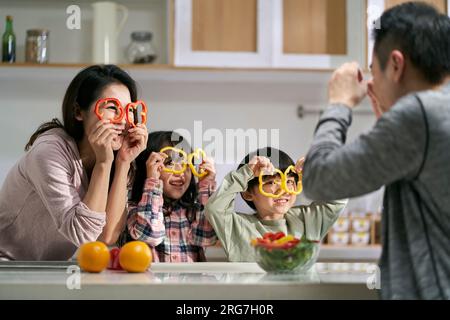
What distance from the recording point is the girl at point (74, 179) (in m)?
1.59

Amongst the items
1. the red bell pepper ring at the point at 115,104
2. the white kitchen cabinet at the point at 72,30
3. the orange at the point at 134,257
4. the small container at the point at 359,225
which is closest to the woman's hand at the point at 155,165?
the red bell pepper ring at the point at 115,104

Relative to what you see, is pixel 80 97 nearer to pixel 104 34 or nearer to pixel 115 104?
pixel 115 104

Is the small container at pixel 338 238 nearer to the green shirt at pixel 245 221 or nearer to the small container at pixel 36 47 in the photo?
the green shirt at pixel 245 221

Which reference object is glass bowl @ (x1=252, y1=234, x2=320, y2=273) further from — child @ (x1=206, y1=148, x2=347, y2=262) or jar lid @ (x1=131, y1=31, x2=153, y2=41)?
jar lid @ (x1=131, y1=31, x2=153, y2=41)

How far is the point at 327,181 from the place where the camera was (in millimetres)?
1076

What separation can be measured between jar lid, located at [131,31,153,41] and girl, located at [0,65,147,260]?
3.83 ft

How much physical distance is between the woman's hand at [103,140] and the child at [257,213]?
1.59 ft

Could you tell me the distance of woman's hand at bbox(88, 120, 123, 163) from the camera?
5.53 ft

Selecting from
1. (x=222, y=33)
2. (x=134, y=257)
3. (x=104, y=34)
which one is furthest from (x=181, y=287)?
(x=104, y=34)

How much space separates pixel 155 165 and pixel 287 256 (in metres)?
0.94

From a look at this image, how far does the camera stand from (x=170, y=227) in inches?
86.7
